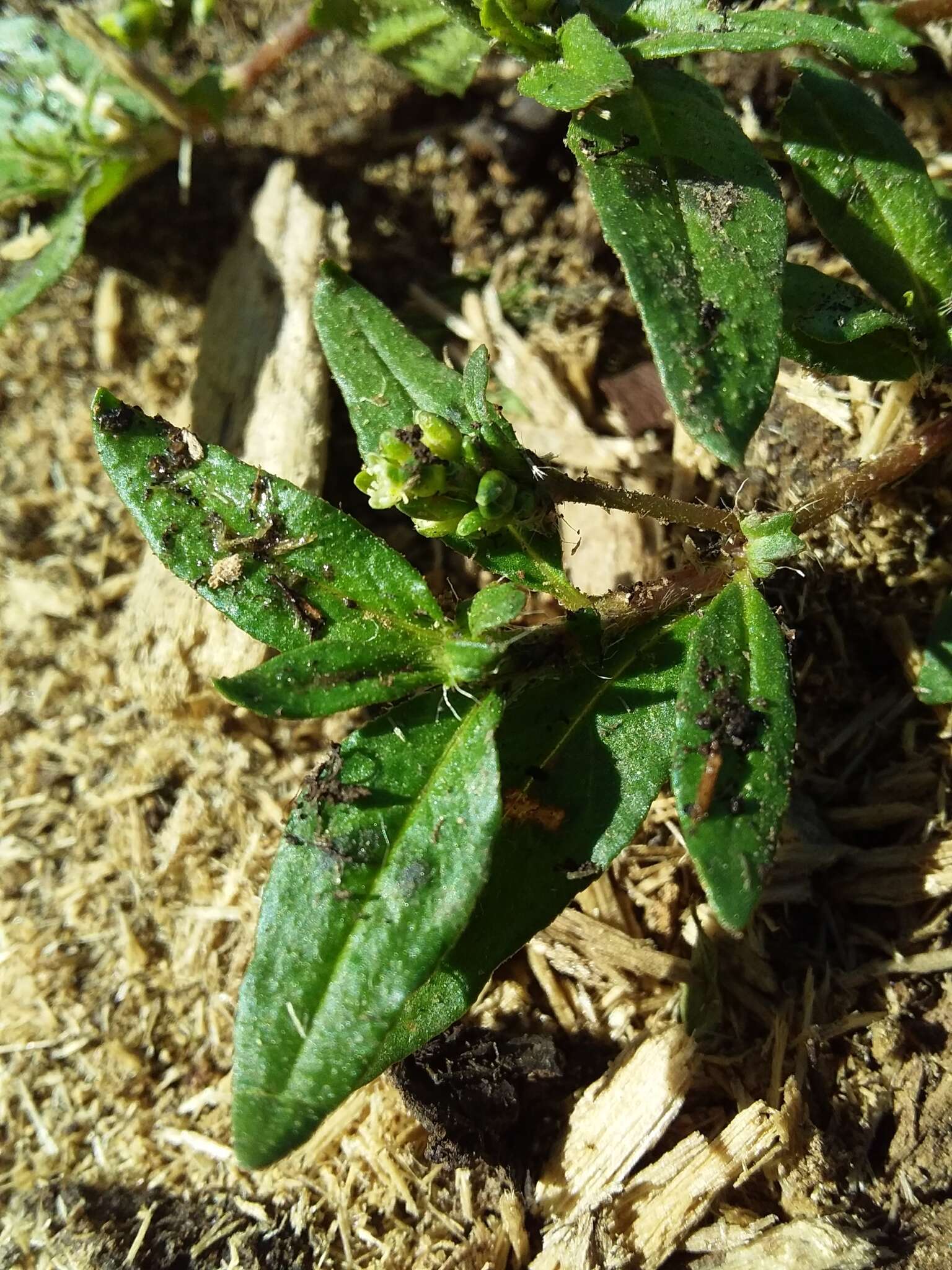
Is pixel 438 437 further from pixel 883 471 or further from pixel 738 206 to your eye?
pixel 883 471

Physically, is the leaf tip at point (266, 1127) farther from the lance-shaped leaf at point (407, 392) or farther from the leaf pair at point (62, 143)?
the leaf pair at point (62, 143)

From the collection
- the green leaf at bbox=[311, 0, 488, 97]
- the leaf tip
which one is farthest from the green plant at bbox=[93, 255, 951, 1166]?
the green leaf at bbox=[311, 0, 488, 97]

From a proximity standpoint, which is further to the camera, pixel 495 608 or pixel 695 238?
pixel 695 238

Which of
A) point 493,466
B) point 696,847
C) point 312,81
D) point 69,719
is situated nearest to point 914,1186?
point 696,847

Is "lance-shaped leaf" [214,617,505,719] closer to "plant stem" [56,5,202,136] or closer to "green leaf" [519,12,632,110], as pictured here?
"green leaf" [519,12,632,110]

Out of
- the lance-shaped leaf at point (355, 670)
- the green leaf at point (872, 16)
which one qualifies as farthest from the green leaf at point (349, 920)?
the green leaf at point (872, 16)

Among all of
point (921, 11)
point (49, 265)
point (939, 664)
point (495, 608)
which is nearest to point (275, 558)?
point (495, 608)
